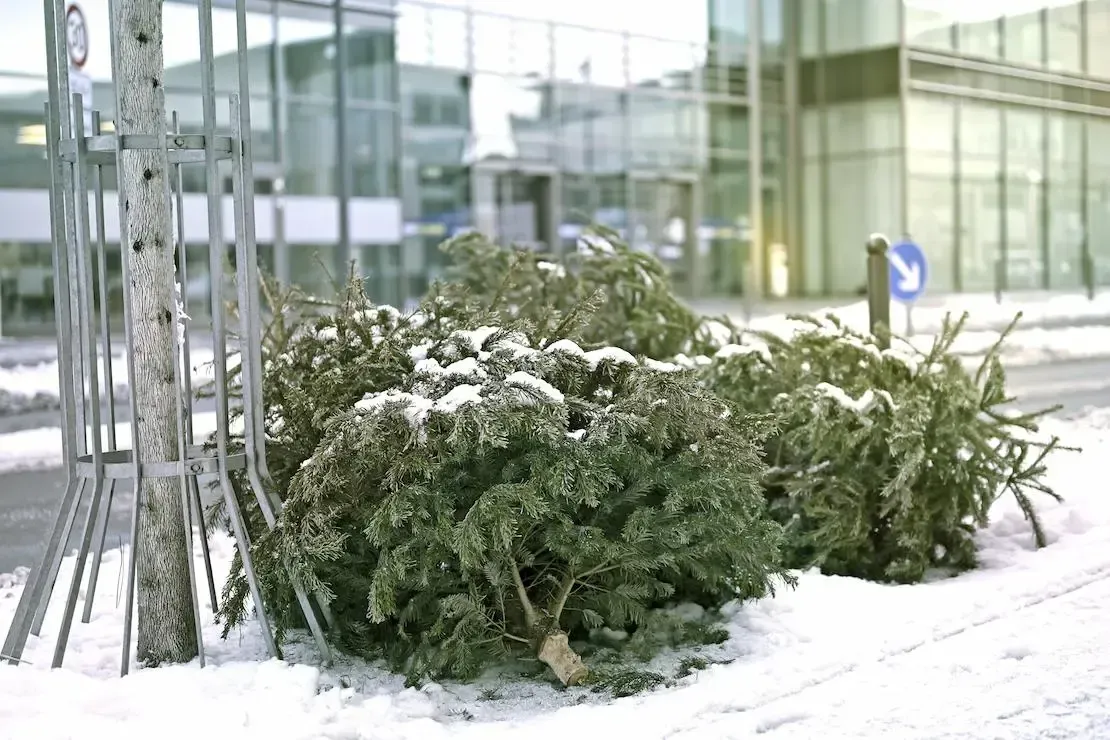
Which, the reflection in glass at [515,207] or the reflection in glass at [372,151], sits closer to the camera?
the reflection in glass at [372,151]

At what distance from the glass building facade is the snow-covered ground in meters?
17.2

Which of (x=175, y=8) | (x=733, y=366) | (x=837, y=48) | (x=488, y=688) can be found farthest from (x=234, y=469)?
(x=837, y=48)

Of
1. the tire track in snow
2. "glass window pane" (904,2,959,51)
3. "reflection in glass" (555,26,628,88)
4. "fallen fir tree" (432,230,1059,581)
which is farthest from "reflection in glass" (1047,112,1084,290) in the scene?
the tire track in snow

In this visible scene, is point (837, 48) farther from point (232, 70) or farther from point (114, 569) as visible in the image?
point (114, 569)

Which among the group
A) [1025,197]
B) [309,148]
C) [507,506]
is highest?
[309,148]

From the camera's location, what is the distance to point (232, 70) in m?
23.2

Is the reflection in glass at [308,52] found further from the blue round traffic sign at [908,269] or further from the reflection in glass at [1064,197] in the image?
the reflection in glass at [1064,197]

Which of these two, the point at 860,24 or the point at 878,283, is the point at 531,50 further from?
the point at 878,283

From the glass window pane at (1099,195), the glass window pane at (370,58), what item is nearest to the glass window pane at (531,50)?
the glass window pane at (370,58)

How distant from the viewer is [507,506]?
4.40 meters

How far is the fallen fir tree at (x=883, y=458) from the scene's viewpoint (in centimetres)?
601

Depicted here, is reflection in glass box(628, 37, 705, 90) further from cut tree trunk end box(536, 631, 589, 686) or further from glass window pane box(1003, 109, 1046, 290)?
cut tree trunk end box(536, 631, 589, 686)

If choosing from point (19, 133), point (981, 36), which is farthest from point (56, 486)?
point (981, 36)

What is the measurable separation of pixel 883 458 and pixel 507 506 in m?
2.39
